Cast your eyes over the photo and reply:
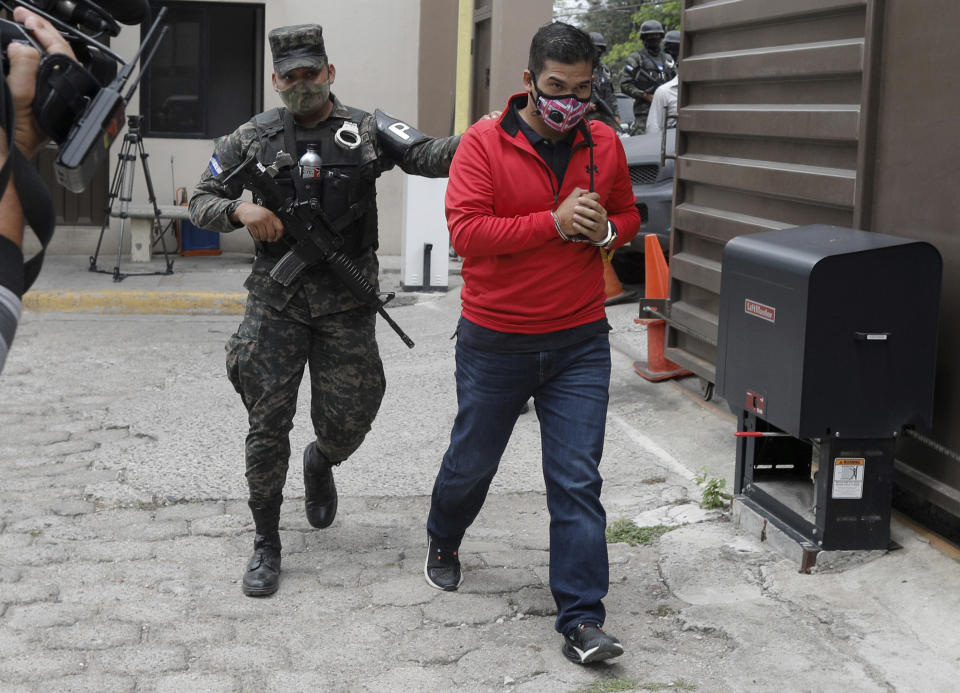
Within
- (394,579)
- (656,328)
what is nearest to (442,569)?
(394,579)

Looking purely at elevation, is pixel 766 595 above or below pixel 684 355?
below

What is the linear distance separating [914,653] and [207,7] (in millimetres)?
11401

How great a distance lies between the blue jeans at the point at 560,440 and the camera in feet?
13.5

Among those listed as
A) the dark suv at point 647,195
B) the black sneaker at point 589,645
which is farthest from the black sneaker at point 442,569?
the dark suv at point 647,195

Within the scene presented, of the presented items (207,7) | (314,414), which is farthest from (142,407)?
(207,7)

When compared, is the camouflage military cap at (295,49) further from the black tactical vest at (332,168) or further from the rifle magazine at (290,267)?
the rifle magazine at (290,267)

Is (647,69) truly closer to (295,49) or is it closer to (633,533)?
(633,533)

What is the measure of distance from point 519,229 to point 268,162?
47.5 inches

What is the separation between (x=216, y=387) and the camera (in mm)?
7949

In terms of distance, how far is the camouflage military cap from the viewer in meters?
4.66

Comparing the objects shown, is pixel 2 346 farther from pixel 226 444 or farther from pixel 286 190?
pixel 226 444

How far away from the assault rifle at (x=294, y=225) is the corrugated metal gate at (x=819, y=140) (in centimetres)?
212

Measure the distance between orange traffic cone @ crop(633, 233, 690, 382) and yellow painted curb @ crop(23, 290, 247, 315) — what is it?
405 cm

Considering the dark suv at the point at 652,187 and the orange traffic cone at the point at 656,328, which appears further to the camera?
the dark suv at the point at 652,187
